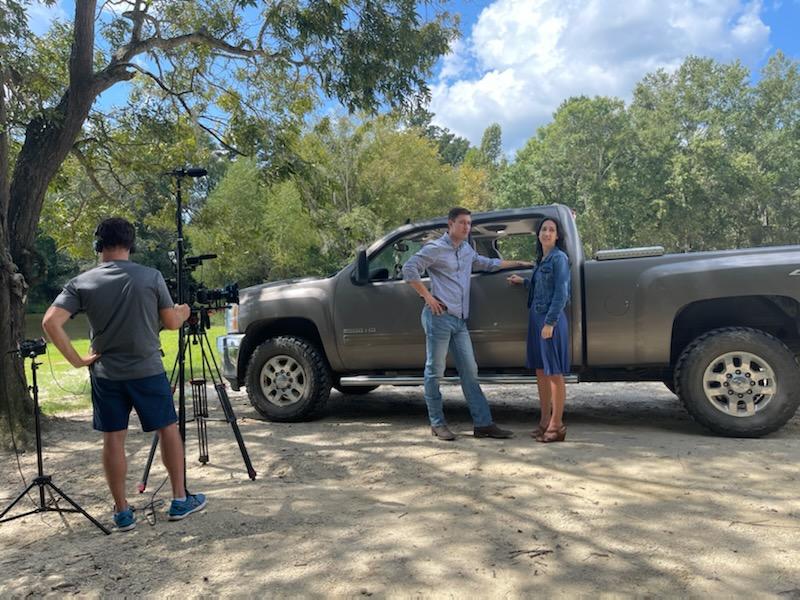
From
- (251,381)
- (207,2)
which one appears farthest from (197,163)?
(251,381)

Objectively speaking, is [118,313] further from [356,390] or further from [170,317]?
[356,390]

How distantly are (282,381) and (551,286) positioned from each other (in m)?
2.79

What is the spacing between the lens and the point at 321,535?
328 centimetres

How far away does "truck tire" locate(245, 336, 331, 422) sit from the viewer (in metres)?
6.00

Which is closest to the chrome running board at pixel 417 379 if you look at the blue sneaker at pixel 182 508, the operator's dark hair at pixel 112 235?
the blue sneaker at pixel 182 508

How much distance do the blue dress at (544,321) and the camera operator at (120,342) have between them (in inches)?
107

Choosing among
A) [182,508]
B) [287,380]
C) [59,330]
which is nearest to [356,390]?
[287,380]

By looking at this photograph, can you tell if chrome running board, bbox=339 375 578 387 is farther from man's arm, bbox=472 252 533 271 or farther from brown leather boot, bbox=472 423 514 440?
man's arm, bbox=472 252 533 271

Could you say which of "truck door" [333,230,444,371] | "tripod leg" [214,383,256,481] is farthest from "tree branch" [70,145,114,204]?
"tripod leg" [214,383,256,481]

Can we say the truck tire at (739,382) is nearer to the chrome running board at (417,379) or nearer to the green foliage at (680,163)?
the chrome running board at (417,379)

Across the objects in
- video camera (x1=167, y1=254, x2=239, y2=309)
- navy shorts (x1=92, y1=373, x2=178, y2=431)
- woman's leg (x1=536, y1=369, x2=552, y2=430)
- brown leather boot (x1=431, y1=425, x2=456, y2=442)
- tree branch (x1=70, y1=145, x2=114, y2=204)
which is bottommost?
brown leather boot (x1=431, y1=425, x2=456, y2=442)

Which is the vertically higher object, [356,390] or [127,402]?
[127,402]

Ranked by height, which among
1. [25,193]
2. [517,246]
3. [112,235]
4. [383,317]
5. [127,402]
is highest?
[25,193]

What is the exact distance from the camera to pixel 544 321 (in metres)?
4.88
